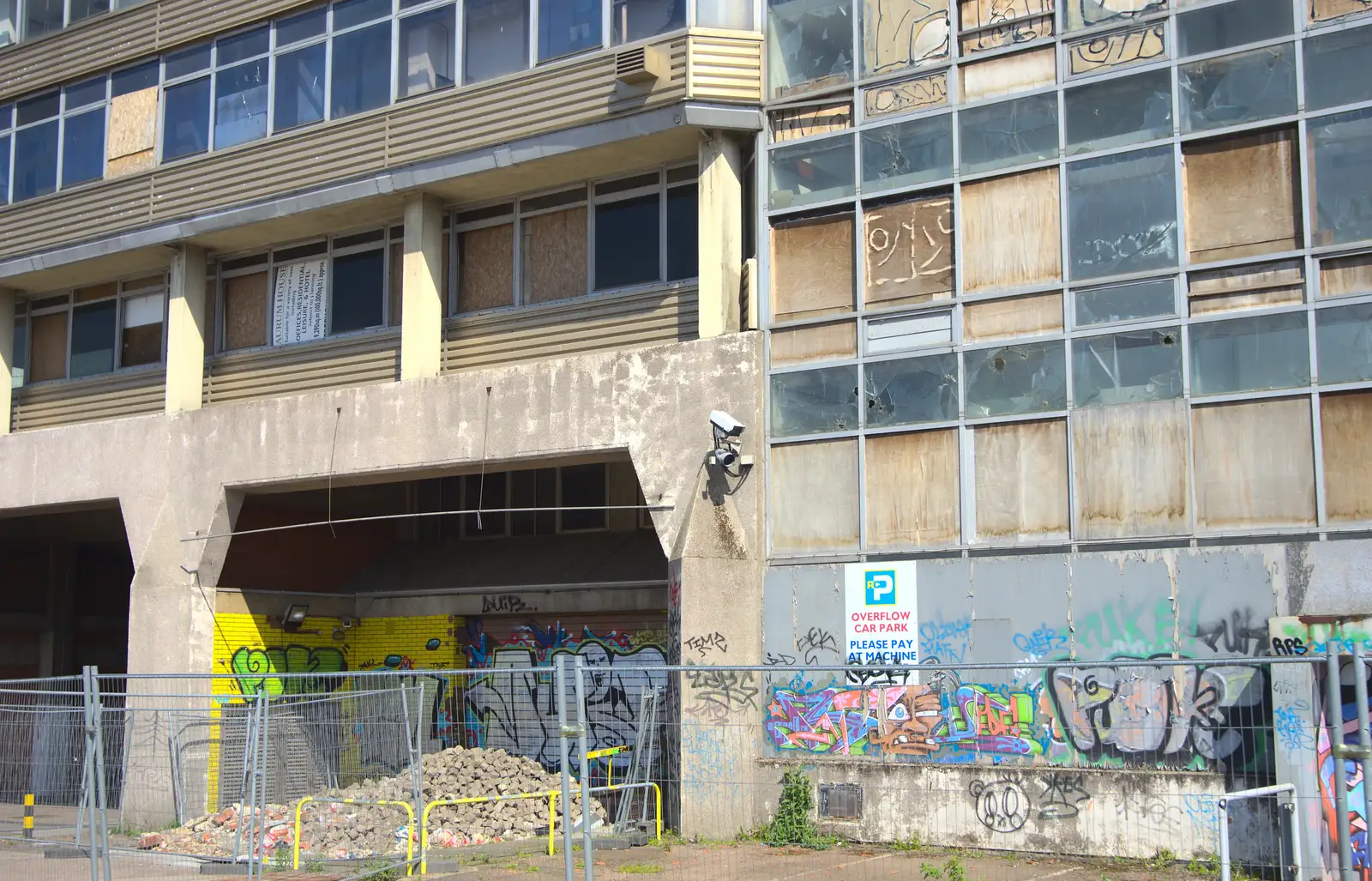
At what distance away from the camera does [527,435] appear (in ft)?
56.3

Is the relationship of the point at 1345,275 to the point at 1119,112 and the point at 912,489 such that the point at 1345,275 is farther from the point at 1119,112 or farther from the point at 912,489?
the point at 912,489

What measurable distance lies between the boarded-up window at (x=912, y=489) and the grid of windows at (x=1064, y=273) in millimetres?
23

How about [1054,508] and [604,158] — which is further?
[604,158]

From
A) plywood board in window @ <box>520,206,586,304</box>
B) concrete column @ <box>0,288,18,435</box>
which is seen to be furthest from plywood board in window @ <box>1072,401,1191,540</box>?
concrete column @ <box>0,288,18,435</box>

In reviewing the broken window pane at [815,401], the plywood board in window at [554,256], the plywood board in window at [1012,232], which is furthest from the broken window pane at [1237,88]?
the plywood board in window at [554,256]

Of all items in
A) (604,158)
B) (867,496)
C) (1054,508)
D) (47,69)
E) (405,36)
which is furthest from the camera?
(47,69)

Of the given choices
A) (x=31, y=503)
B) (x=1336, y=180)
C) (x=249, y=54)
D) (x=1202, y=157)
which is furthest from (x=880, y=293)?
(x=31, y=503)

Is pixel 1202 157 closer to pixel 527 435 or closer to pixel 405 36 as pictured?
pixel 527 435

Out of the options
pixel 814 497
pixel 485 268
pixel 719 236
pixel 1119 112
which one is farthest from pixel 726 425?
pixel 1119 112

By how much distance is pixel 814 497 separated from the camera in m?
15.4

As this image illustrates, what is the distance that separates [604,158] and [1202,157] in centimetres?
719

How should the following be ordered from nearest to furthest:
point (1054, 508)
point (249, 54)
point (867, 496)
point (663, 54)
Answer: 1. point (1054, 508)
2. point (867, 496)
3. point (663, 54)
4. point (249, 54)

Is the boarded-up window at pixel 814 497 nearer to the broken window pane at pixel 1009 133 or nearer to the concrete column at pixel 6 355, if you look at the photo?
the broken window pane at pixel 1009 133

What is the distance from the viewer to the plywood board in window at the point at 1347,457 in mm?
12680
